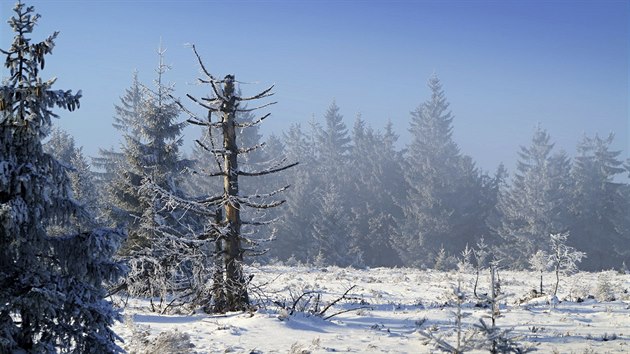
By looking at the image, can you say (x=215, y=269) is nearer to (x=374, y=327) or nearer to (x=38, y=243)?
(x=374, y=327)

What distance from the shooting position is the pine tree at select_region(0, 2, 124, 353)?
20.1 feet

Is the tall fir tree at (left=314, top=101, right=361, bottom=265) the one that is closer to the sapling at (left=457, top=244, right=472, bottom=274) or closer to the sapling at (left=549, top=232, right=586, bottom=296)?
the sapling at (left=457, top=244, right=472, bottom=274)

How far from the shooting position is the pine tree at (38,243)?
20.1 ft

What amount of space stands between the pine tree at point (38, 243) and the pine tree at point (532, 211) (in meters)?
51.9

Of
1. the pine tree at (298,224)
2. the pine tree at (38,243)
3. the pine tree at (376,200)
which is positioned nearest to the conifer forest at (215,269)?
the pine tree at (38,243)

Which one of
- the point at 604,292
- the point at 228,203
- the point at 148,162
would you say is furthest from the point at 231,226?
the point at 604,292

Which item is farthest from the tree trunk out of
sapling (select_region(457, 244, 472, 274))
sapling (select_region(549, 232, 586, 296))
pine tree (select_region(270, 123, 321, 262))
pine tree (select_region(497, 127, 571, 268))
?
pine tree (select_region(497, 127, 571, 268))

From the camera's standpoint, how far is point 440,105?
77.6m

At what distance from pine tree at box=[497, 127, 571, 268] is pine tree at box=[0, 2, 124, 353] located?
51900 millimetres

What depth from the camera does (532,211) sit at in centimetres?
5522

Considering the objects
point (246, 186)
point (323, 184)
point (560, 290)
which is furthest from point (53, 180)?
point (323, 184)

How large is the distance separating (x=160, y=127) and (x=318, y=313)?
12.0 m

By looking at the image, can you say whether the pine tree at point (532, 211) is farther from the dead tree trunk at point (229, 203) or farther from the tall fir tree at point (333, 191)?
the dead tree trunk at point (229, 203)

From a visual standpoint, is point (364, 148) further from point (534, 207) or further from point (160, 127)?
point (160, 127)
